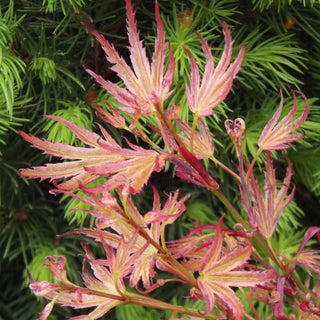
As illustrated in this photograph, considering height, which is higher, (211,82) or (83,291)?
(211,82)

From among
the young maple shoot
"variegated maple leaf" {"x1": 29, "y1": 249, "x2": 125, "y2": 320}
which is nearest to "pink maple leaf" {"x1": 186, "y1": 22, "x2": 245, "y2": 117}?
the young maple shoot

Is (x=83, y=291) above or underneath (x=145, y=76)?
underneath

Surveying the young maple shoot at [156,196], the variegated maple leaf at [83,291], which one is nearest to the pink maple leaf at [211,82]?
the young maple shoot at [156,196]

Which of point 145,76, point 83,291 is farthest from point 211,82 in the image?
point 83,291

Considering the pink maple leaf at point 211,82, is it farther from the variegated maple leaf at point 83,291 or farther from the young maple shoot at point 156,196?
the variegated maple leaf at point 83,291

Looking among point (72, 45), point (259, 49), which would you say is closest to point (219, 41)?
point (259, 49)

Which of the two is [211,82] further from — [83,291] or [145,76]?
[83,291]
